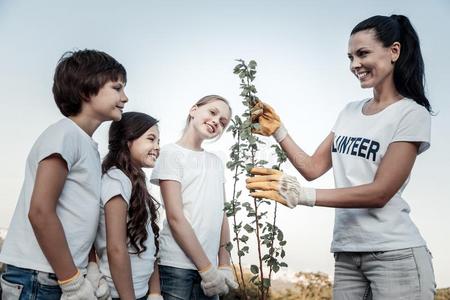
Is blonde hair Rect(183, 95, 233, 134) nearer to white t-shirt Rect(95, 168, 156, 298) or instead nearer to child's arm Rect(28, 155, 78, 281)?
white t-shirt Rect(95, 168, 156, 298)

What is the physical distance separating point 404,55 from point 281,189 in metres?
0.74

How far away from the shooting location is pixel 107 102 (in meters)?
1.98

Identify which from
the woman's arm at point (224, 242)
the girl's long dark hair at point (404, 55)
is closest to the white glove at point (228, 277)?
the woman's arm at point (224, 242)

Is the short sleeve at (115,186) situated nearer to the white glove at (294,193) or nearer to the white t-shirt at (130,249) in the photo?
the white t-shirt at (130,249)

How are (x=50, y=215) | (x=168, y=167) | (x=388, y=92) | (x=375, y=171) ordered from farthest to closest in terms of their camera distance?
(x=168, y=167) → (x=388, y=92) → (x=375, y=171) → (x=50, y=215)

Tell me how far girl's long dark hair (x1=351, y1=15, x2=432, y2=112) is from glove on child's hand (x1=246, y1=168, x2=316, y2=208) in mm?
570

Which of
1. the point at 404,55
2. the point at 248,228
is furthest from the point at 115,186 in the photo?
the point at 404,55

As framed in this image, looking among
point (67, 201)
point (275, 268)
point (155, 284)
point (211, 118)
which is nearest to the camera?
point (67, 201)

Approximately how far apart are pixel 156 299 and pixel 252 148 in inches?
33.7

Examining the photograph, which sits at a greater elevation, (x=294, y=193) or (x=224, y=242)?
(x=294, y=193)

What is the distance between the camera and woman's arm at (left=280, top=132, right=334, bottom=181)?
231 cm

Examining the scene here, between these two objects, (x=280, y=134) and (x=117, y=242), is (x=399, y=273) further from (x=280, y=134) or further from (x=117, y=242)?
(x=117, y=242)

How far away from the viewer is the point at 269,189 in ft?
6.46

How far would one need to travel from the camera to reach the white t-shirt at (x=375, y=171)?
1.84 meters
